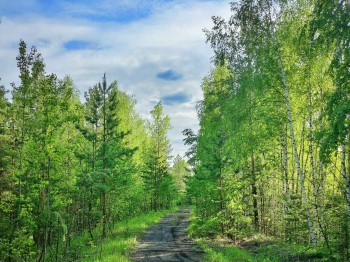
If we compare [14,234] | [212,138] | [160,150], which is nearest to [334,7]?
[212,138]

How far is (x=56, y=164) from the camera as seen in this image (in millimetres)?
11258

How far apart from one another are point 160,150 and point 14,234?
28.7 metres

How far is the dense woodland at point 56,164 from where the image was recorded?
1110 cm

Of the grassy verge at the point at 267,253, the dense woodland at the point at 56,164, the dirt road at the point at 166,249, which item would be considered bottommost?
the dirt road at the point at 166,249

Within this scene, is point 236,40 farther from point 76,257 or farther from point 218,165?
point 76,257

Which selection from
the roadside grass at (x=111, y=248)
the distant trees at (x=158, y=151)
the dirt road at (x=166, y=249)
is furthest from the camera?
the distant trees at (x=158, y=151)

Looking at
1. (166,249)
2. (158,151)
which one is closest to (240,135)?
(166,249)

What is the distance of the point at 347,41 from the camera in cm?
693

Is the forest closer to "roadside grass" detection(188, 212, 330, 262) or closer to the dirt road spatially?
"roadside grass" detection(188, 212, 330, 262)

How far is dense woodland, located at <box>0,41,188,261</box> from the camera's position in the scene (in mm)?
11102

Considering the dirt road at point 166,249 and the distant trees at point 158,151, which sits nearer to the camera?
the dirt road at point 166,249

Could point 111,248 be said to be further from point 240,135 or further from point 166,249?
point 240,135

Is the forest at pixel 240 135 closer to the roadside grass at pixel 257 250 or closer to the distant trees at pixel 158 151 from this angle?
the roadside grass at pixel 257 250

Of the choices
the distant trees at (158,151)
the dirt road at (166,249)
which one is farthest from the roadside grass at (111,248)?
the distant trees at (158,151)
